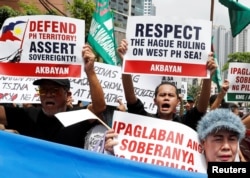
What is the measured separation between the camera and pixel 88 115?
9.53ft

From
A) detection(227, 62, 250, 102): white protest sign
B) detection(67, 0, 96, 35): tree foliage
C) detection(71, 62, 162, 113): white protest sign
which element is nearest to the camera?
detection(71, 62, 162, 113): white protest sign

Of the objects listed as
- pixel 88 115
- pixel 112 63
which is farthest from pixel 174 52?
pixel 112 63

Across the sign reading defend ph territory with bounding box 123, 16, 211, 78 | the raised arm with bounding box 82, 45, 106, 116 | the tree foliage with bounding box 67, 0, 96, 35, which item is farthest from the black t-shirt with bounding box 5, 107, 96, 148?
the tree foliage with bounding box 67, 0, 96, 35

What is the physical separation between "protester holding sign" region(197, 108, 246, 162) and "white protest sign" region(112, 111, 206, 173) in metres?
0.26

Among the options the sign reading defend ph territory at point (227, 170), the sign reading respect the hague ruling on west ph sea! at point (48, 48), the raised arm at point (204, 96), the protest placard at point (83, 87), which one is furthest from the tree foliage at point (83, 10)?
the sign reading defend ph territory at point (227, 170)

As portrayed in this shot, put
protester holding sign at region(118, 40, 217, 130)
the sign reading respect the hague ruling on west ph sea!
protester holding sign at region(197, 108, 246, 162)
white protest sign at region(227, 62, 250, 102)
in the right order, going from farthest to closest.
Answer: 1. white protest sign at region(227, 62, 250, 102)
2. the sign reading respect the hague ruling on west ph sea!
3. protester holding sign at region(118, 40, 217, 130)
4. protester holding sign at region(197, 108, 246, 162)

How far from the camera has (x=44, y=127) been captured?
3.40 m

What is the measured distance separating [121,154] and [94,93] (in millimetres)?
631

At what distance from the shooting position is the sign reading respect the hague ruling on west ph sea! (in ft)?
12.3

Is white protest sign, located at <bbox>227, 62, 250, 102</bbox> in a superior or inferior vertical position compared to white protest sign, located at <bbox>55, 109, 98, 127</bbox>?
superior

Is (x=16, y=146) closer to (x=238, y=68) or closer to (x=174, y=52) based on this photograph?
(x=174, y=52)

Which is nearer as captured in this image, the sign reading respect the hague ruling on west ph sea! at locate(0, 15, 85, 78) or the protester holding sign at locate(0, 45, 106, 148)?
the protester holding sign at locate(0, 45, 106, 148)

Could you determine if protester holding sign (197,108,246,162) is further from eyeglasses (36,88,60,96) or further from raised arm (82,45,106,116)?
eyeglasses (36,88,60,96)

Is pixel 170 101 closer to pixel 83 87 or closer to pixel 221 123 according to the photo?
pixel 221 123
